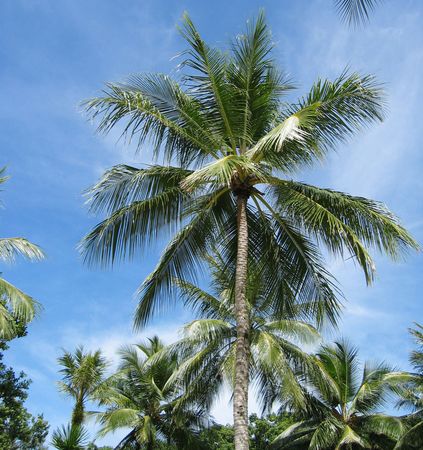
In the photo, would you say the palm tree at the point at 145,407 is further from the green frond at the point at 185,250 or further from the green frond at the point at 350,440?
the green frond at the point at 185,250

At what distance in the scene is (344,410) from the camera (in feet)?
76.4

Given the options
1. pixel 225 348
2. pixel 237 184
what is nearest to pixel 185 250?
pixel 237 184

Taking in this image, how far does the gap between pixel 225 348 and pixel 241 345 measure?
977cm

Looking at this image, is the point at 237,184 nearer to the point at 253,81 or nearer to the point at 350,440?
the point at 253,81

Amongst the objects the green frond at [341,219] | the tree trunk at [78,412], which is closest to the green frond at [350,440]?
the tree trunk at [78,412]

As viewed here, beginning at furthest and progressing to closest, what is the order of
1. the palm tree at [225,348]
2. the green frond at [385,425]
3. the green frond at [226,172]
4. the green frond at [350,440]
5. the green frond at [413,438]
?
the green frond at [385,425] < the green frond at [350,440] < the green frond at [413,438] < the palm tree at [225,348] < the green frond at [226,172]

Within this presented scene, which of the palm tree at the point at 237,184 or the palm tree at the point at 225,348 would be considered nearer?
the palm tree at the point at 237,184

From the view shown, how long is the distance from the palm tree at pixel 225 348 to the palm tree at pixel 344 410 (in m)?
2.34

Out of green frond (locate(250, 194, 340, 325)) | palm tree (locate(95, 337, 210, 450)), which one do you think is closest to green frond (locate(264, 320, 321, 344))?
palm tree (locate(95, 337, 210, 450))

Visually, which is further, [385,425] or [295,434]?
[295,434]

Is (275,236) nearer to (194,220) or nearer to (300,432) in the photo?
(194,220)

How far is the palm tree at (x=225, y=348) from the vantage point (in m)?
17.8

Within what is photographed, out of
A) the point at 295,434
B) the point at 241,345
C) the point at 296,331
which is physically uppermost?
the point at 296,331

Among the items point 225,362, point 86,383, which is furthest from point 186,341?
point 86,383
